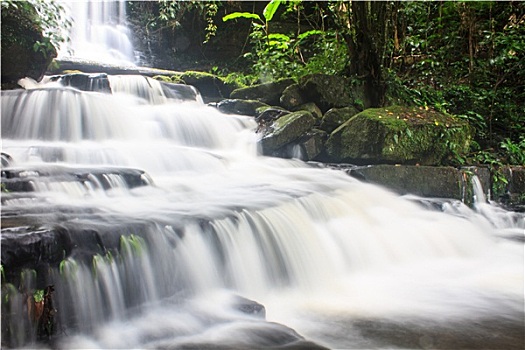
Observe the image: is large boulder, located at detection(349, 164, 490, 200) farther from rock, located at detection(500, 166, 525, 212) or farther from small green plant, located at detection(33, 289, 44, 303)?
small green plant, located at detection(33, 289, 44, 303)

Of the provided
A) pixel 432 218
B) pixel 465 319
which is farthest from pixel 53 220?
pixel 432 218

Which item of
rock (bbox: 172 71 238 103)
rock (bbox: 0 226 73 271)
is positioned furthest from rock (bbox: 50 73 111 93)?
rock (bbox: 0 226 73 271)

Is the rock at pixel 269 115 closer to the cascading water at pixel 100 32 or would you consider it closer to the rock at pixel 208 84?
the rock at pixel 208 84

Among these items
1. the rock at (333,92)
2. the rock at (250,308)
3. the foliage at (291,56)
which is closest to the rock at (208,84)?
the foliage at (291,56)

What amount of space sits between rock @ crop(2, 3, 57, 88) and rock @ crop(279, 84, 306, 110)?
396 cm

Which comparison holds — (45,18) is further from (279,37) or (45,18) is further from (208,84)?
(279,37)

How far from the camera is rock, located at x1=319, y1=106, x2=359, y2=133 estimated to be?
23.6 feet

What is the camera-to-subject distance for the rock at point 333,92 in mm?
7625

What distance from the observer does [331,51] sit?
880 cm

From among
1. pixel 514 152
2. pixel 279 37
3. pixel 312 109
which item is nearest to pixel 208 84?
pixel 279 37

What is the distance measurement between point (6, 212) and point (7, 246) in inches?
31.7

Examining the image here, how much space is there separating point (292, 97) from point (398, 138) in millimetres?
2299

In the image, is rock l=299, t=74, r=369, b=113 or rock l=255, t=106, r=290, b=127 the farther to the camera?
rock l=299, t=74, r=369, b=113

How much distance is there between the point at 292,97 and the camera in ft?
25.7
